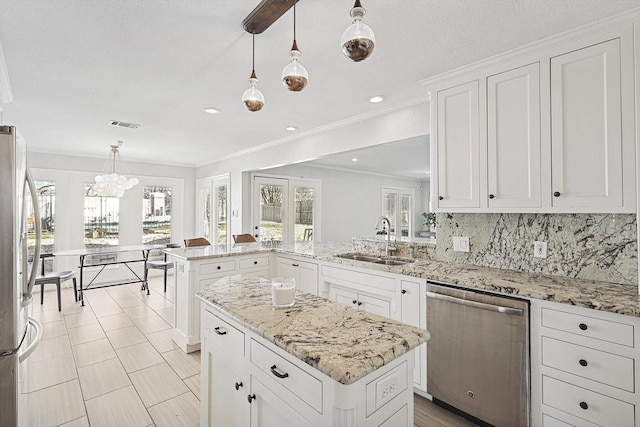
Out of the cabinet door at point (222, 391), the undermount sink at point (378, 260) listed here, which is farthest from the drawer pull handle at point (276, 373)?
the undermount sink at point (378, 260)

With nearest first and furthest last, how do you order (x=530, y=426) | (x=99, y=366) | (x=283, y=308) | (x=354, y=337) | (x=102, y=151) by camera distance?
(x=354, y=337) → (x=283, y=308) → (x=530, y=426) → (x=99, y=366) → (x=102, y=151)

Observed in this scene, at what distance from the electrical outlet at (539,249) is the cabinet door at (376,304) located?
3.69ft

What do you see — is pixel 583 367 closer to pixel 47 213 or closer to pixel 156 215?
pixel 156 215

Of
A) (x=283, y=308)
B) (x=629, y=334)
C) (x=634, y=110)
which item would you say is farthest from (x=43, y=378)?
(x=634, y=110)

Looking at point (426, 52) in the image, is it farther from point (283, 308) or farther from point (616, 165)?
point (283, 308)

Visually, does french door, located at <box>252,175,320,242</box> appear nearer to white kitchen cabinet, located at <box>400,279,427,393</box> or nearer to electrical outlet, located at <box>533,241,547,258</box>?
white kitchen cabinet, located at <box>400,279,427,393</box>

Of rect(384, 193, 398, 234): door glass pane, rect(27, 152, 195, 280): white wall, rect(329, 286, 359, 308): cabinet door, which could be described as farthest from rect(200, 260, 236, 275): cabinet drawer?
rect(384, 193, 398, 234): door glass pane

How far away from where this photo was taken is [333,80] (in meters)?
2.54

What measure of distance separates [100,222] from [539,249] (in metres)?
7.02

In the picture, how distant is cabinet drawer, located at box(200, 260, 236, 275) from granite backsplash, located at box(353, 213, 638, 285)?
2102 mm

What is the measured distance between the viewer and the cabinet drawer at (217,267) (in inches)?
122

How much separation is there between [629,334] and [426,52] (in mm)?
1959

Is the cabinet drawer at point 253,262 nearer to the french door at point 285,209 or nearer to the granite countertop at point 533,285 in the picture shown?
the granite countertop at point 533,285

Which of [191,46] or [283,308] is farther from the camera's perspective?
[191,46]
